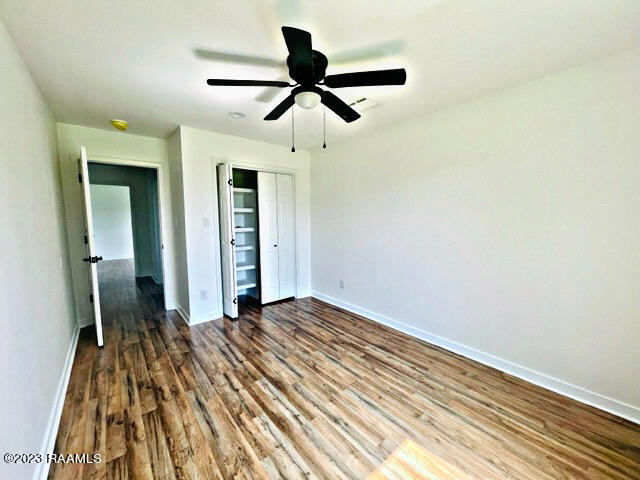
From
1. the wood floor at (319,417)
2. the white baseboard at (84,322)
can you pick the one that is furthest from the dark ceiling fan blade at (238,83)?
the white baseboard at (84,322)

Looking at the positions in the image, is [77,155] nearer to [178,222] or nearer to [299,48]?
[178,222]

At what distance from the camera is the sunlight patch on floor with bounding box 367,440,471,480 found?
1444mm

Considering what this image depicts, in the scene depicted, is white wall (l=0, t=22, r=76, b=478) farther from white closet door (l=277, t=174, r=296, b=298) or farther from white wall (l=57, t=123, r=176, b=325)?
white closet door (l=277, t=174, r=296, b=298)

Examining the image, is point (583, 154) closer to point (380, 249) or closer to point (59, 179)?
point (380, 249)

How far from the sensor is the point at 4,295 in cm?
121

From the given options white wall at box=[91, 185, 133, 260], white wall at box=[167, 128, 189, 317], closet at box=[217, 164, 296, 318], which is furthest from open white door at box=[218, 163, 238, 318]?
white wall at box=[91, 185, 133, 260]

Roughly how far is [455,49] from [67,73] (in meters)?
2.82

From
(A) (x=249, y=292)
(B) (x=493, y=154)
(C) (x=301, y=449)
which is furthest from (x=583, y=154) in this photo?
(A) (x=249, y=292)

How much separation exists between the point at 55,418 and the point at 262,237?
2.78 metres

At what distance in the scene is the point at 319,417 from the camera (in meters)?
1.87

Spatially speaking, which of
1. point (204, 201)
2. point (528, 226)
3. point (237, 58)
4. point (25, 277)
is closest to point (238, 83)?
point (237, 58)

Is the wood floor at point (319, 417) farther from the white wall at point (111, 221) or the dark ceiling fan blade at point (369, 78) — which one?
the white wall at point (111, 221)

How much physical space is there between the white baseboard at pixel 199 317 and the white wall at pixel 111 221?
6.64 metres

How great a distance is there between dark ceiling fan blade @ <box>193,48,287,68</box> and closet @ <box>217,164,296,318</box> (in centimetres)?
198
